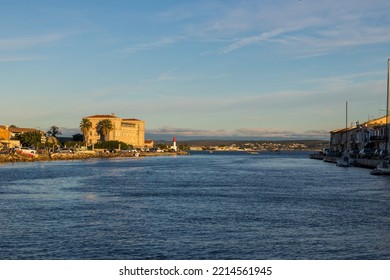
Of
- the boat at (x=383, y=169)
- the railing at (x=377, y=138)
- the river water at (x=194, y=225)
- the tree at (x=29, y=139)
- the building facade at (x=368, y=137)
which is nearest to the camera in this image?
the river water at (x=194, y=225)

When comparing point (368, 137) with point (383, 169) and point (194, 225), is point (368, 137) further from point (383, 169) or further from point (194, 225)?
point (194, 225)

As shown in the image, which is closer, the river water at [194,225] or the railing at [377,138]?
the river water at [194,225]

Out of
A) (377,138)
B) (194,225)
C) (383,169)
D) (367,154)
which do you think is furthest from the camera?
(377,138)

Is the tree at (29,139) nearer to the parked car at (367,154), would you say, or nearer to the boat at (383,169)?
the parked car at (367,154)

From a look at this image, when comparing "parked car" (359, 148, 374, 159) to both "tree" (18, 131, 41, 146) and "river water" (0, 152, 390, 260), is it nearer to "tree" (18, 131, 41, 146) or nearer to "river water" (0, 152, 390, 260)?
"river water" (0, 152, 390, 260)

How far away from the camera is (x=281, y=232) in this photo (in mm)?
28141

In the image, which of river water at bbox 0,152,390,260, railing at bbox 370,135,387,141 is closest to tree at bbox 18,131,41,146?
railing at bbox 370,135,387,141

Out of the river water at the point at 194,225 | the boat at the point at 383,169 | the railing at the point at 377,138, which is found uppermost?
the railing at the point at 377,138

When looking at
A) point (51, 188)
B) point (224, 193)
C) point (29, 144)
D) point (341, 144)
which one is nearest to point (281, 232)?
point (224, 193)

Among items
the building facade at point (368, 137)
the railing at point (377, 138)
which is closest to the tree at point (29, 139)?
the building facade at point (368, 137)

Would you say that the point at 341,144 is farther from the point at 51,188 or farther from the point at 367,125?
the point at 51,188

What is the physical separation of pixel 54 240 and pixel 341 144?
15042 cm

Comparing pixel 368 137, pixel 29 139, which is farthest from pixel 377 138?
pixel 29 139

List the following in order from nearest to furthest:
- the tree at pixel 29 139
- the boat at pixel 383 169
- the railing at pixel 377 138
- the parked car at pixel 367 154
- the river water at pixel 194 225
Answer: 1. the river water at pixel 194 225
2. the boat at pixel 383 169
3. the railing at pixel 377 138
4. the parked car at pixel 367 154
5. the tree at pixel 29 139
